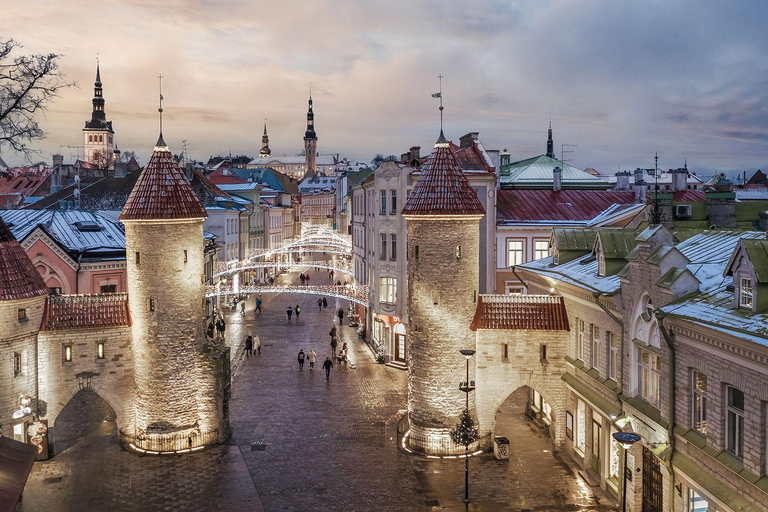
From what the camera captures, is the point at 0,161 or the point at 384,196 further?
the point at 384,196

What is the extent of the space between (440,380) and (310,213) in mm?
138203

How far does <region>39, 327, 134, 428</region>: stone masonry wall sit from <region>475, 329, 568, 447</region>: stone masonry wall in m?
13.2

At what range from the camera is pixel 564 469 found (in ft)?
80.2

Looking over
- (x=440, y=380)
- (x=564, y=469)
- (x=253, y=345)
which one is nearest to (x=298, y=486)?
(x=440, y=380)

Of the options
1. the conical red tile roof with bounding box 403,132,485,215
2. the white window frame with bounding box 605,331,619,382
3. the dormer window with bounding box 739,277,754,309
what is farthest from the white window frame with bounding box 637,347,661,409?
the conical red tile roof with bounding box 403,132,485,215

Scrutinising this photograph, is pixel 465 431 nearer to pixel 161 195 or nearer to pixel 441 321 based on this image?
pixel 441 321

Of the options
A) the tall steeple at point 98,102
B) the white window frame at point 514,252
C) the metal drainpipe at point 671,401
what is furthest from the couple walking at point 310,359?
the tall steeple at point 98,102

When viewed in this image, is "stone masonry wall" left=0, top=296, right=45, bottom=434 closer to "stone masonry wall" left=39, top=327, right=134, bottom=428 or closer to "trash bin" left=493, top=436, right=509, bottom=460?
"stone masonry wall" left=39, top=327, right=134, bottom=428

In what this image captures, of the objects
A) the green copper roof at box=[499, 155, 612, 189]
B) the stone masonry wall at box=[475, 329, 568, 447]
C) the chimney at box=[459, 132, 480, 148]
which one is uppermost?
the chimney at box=[459, 132, 480, 148]

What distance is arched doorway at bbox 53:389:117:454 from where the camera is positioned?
91.0ft

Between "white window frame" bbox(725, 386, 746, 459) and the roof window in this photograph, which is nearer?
"white window frame" bbox(725, 386, 746, 459)

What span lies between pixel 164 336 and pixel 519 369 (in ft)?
43.3

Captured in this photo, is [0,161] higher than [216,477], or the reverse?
[0,161]

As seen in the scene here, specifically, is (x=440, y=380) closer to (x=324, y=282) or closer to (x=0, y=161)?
(x=0, y=161)
